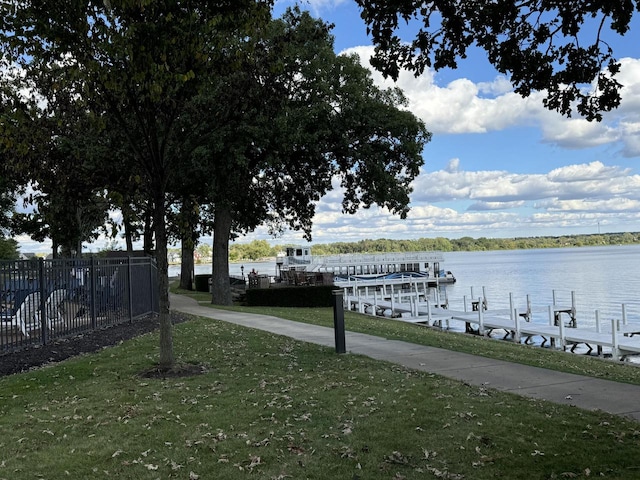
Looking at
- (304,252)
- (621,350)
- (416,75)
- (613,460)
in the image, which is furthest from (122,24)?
(304,252)

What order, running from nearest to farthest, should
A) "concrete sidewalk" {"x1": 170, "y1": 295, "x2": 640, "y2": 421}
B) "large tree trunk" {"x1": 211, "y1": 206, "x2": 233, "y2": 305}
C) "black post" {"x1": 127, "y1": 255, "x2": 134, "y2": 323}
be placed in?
"concrete sidewalk" {"x1": 170, "y1": 295, "x2": 640, "y2": 421} < "black post" {"x1": 127, "y1": 255, "x2": 134, "y2": 323} < "large tree trunk" {"x1": 211, "y1": 206, "x2": 233, "y2": 305}

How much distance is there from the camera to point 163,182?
951 centimetres

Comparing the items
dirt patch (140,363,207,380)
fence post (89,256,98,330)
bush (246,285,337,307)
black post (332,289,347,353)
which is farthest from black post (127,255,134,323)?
bush (246,285,337,307)

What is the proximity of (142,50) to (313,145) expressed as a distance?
1589cm

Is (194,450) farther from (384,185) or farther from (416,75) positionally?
(384,185)

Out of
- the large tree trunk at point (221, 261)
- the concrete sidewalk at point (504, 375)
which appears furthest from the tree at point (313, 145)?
Result: the concrete sidewalk at point (504, 375)

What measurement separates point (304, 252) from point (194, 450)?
60205 millimetres

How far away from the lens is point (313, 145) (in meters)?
23.7

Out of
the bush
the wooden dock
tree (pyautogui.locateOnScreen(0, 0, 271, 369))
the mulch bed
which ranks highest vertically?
tree (pyautogui.locateOnScreen(0, 0, 271, 369))

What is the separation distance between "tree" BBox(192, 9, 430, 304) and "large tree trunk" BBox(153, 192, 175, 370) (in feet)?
37.4

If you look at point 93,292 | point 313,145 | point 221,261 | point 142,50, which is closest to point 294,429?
point 142,50

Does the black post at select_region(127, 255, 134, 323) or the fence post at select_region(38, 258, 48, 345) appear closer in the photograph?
the fence post at select_region(38, 258, 48, 345)

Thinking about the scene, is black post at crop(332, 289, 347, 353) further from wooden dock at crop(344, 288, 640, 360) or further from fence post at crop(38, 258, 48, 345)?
wooden dock at crop(344, 288, 640, 360)

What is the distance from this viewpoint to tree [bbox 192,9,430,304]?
22562 mm
